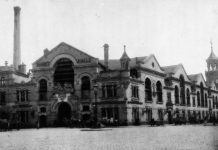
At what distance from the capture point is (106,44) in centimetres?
4994

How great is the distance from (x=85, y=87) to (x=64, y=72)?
4.03 m

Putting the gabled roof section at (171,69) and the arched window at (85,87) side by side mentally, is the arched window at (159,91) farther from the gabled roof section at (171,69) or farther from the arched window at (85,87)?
the arched window at (85,87)

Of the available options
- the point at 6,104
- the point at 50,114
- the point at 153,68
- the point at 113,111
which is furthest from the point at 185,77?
the point at 6,104

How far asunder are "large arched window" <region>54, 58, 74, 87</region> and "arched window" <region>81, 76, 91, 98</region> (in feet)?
5.98

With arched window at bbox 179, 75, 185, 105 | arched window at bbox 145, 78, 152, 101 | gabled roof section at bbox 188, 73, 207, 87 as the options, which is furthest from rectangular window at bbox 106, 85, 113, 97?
gabled roof section at bbox 188, 73, 207, 87

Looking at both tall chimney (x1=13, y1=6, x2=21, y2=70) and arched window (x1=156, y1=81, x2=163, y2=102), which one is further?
tall chimney (x1=13, y1=6, x2=21, y2=70)

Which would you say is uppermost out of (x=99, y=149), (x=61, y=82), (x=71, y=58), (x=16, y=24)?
(x=16, y=24)

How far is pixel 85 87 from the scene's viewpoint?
45406 millimetres

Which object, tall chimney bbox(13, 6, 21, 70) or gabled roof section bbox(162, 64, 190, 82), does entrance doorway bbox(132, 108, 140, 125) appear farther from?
tall chimney bbox(13, 6, 21, 70)

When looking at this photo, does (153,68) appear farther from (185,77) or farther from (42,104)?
(42,104)

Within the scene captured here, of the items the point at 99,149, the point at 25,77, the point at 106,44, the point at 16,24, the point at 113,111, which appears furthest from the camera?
the point at 16,24

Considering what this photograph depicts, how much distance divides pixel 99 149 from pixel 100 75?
101ft

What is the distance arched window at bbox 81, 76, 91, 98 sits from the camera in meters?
45.2

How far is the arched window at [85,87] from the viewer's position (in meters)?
45.2
